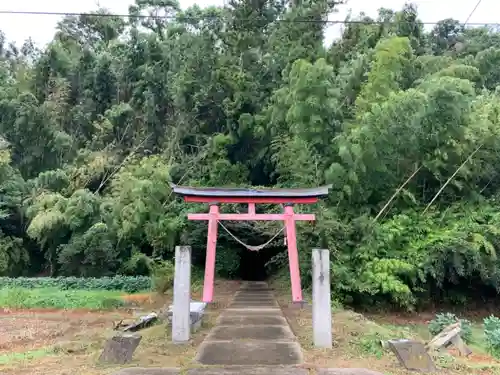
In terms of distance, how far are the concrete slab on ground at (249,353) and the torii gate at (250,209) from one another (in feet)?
7.03

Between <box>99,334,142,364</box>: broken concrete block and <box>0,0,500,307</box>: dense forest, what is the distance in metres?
5.35

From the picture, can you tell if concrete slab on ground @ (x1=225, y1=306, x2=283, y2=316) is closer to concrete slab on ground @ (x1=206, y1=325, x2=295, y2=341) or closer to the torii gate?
the torii gate

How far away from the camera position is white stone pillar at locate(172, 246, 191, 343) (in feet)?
22.9

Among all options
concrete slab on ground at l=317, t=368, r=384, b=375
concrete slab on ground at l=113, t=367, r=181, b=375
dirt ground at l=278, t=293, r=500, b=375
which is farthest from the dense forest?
concrete slab on ground at l=317, t=368, r=384, b=375

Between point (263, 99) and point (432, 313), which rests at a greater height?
point (263, 99)

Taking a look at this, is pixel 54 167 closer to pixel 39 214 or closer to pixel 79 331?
pixel 39 214

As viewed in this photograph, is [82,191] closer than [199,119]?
Yes

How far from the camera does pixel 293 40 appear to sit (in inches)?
708

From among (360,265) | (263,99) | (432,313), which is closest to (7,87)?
(263,99)

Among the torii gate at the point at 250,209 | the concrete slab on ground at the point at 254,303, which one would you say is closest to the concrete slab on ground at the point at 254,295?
the concrete slab on ground at the point at 254,303

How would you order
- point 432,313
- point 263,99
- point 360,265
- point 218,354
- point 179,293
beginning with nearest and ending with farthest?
point 218,354 < point 179,293 < point 360,265 < point 432,313 < point 263,99

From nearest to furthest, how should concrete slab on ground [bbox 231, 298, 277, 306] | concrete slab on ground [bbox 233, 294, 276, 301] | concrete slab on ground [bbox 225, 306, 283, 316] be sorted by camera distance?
concrete slab on ground [bbox 225, 306, 283, 316] → concrete slab on ground [bbox 231, 298, 277, 306] → concrete slab on ground [bbox 233, 294, 276, 301]

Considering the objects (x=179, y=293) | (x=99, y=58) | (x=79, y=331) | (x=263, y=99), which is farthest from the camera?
(x=99, y=58)

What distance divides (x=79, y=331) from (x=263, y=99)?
11082 millimetres
